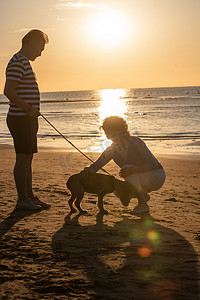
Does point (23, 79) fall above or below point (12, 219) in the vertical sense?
above

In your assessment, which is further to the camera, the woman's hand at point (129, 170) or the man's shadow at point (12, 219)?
the woman's hand at point (129, 170)

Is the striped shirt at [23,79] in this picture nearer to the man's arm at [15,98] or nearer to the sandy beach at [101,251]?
the man's arm at [15,98]

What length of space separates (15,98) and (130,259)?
2401 mm

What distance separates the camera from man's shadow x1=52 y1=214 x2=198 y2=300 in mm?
2594

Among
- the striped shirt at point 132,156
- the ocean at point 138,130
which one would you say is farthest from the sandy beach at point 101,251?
the ocean at point 138,130

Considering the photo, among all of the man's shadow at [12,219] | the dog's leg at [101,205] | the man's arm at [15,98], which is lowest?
the man's shadow at [12,219]

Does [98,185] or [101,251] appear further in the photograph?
[98,185]

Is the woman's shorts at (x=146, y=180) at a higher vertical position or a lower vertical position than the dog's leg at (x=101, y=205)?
higher

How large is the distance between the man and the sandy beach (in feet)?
1.57

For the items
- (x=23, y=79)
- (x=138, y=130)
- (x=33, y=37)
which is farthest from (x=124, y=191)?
(x=138, y=130)

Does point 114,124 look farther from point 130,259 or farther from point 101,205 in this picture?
point 130,259

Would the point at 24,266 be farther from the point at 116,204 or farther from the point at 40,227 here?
the point at 116,204

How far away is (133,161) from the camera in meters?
4.91

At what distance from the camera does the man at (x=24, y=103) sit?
4.54 meters
